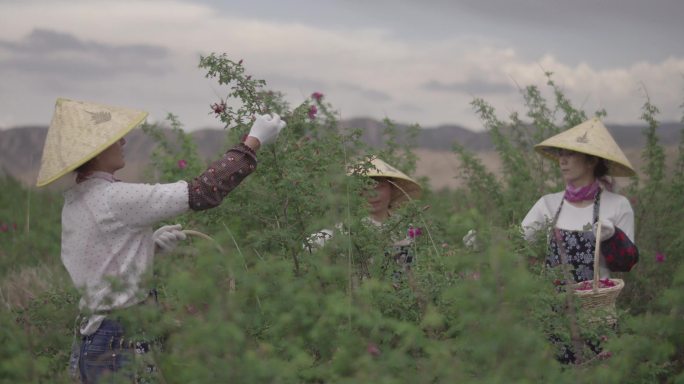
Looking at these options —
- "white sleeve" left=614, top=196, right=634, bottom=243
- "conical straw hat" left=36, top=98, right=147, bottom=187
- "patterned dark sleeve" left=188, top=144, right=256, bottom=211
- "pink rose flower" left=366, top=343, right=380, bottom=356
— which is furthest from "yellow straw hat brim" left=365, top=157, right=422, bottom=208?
"pink rose flower" left=366, top=343, right=380, bottom=356

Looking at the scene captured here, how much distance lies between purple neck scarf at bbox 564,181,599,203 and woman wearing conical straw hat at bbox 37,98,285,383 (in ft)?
6.85

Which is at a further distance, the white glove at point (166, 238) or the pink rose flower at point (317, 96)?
the pink rose flower at point (317, 96)

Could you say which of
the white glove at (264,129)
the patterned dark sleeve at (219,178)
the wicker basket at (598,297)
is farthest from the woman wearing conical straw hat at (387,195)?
the wicker basket at (598,297)

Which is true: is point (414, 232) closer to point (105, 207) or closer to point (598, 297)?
point (598, 297)

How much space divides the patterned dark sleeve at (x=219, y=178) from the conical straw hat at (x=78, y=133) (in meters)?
0.37

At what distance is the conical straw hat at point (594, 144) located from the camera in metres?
4.73

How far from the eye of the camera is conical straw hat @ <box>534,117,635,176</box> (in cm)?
473

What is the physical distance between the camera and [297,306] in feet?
9.45

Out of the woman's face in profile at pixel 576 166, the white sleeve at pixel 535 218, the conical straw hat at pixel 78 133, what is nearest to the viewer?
the conical straw hat at pixel 78 133

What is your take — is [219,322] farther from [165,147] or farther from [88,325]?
[165,147]

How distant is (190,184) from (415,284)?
3.24 feet

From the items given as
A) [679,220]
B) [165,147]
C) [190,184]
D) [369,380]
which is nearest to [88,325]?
[190,184]

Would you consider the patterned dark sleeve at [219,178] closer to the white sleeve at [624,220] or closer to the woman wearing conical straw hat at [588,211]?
the woman wearing conical straw hat at [588,211]

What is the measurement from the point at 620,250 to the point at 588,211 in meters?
0.33
